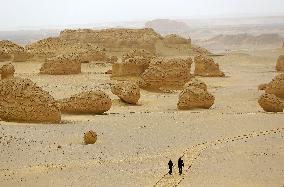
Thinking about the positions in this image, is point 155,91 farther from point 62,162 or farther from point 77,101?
point 62,162

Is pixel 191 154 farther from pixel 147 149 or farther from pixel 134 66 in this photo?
pixel 134 66

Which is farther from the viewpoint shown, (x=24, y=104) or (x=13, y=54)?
(x=13, y=54)

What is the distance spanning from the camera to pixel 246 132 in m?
15.7

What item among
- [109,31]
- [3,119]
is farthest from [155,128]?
[109,31]

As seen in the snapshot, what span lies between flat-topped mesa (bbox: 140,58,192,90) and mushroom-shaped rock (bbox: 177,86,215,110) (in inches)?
223

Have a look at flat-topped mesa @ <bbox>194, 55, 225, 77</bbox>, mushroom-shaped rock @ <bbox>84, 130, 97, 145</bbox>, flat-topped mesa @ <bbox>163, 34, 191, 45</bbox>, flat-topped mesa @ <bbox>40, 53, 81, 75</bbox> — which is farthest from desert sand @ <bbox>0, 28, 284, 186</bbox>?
flat-topped mesa @ <bbox>163, 34, 191, 45</bbox>

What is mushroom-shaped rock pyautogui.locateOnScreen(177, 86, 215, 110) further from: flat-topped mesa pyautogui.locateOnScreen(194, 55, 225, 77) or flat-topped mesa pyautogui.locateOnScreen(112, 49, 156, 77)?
flat-topped mesa pyautogui.locateOnScreen(194, 55, 225, 77)

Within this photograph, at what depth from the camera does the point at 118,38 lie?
47000mm

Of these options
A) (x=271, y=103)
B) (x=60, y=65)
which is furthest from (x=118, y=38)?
(x=271, y=103)

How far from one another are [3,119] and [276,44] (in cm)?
6847

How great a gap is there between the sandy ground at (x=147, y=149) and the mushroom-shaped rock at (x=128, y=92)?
71 centimetres

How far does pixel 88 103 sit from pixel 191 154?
19.2 ft

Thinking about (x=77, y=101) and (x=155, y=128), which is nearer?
(x=155, y=128)

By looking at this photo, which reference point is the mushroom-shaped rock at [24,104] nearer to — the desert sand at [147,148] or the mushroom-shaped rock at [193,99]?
the desert sand at [147,148]
